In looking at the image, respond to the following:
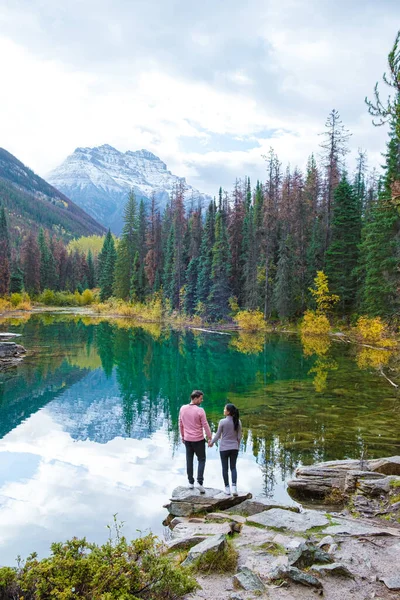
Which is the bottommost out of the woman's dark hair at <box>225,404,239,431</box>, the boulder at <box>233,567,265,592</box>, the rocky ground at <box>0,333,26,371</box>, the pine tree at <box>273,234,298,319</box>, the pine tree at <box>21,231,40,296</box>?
the boulder at <box>233,567,265,592</box>

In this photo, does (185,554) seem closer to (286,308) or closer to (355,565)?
(355,565)

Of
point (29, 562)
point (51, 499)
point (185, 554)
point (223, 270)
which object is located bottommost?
point (51, 499)

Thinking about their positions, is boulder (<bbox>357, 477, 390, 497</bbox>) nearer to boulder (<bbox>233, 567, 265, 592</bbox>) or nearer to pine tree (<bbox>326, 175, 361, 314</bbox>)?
boulder (<bbox>233, 567, 265, 592</bbox>)

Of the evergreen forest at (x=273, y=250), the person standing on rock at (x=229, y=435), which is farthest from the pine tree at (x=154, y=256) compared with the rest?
the person standing on rock at (x=229, y=435)

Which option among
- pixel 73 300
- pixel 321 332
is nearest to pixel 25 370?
pixel 321 332

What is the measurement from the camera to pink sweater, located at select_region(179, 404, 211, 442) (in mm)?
→ 9039

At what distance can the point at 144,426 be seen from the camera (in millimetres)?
16344

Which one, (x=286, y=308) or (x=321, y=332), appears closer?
(x=321, y=332)

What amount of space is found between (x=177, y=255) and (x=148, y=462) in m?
56.5

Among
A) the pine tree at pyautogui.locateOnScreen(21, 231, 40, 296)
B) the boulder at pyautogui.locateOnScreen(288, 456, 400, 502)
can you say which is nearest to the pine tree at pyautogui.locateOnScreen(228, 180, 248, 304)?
the pine tree at pyautogui.locateOnScreen(21, 231, 40, 296)

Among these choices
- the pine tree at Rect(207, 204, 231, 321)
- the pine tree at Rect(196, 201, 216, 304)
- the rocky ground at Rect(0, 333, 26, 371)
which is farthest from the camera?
the pine tree at Rect(196, 201, 216, 304)

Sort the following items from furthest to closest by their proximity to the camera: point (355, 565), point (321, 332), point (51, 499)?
point (321, 332)
point (51, 499)
point (355, 565)

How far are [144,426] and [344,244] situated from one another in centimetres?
3470

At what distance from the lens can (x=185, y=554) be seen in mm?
6480
